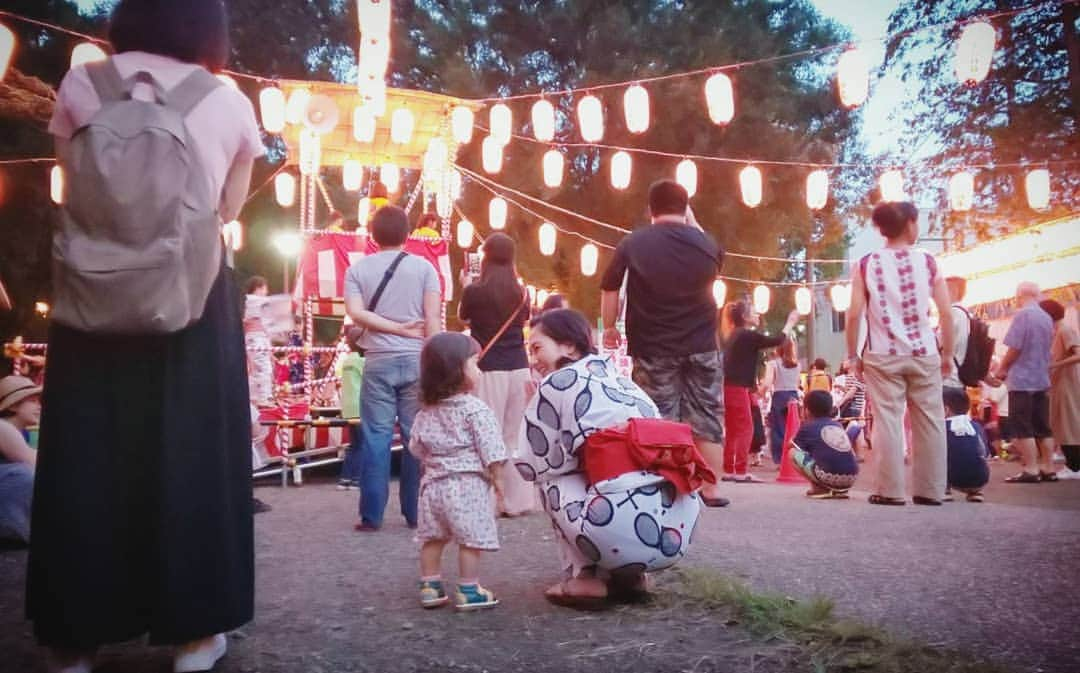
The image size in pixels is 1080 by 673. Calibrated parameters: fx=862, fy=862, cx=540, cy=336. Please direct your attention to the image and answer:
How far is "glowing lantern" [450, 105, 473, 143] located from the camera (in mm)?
11688

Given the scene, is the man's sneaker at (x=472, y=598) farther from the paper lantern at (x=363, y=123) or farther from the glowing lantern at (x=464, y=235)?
the glowing lantern at (x=464, y=235)

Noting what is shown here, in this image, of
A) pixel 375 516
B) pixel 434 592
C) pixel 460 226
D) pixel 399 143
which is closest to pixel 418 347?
pixel 375 516

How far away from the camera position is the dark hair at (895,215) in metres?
5.60

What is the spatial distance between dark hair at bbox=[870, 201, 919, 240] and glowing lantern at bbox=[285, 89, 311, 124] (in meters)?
8.12

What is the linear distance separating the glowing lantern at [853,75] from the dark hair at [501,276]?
7.32 metres

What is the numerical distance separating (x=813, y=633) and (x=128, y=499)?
1879mm

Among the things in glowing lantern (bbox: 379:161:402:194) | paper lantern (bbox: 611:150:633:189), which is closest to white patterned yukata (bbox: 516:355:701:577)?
glowing lantern (bbox: 379:161:402:194)

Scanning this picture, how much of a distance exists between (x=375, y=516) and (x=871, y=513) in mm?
2910

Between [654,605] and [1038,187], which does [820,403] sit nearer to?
[654,605]

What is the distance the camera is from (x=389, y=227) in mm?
4746

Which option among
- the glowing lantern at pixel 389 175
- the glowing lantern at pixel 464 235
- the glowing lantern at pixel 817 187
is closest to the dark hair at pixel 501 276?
the glowing lantern at pixel 389 175

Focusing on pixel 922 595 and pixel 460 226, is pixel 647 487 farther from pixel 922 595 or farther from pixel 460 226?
pixel 460 226

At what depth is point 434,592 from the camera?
9.68ft

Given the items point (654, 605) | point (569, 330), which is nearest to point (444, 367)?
point (569, 330)
